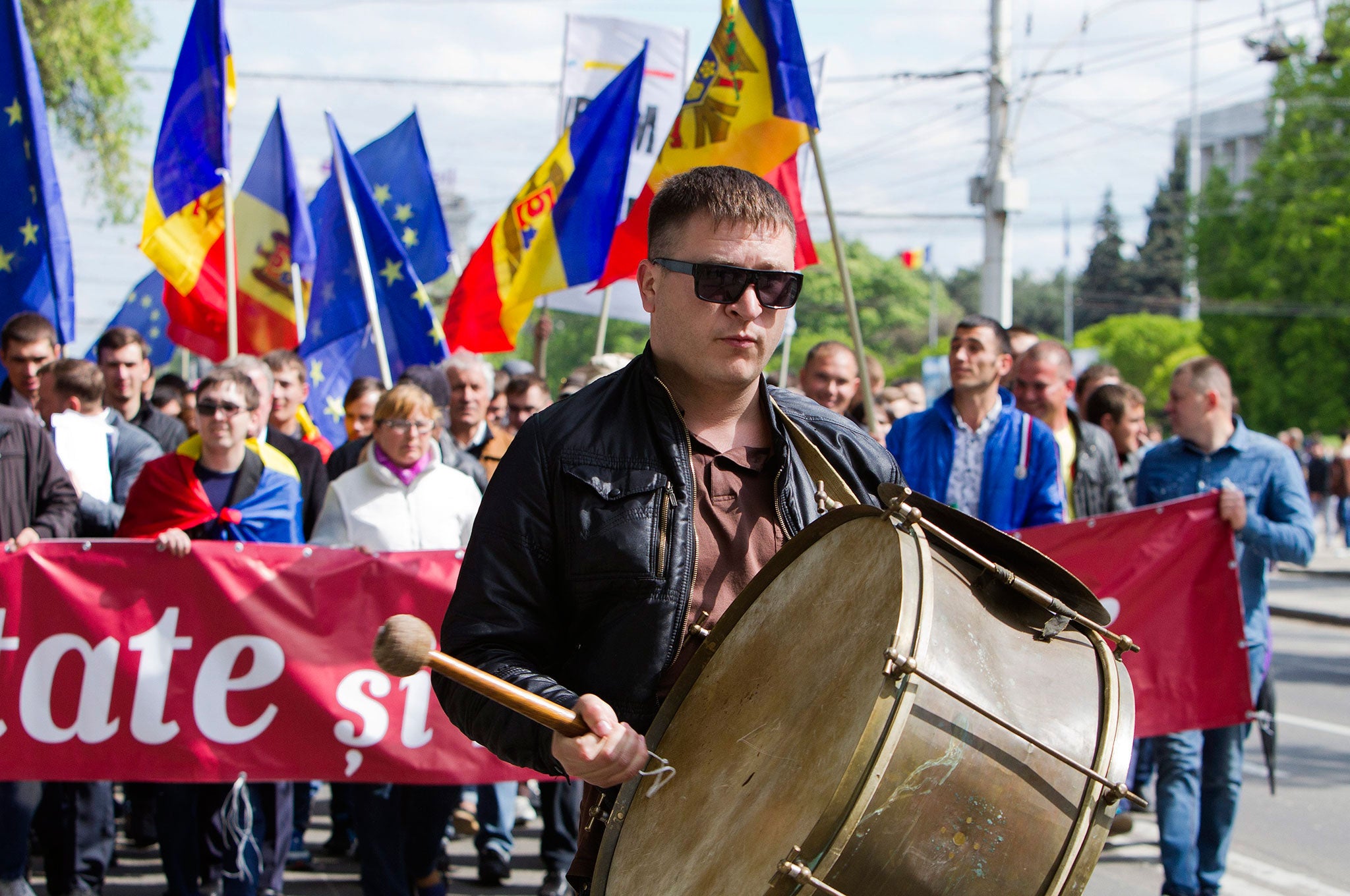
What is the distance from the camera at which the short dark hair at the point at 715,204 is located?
7.66ft

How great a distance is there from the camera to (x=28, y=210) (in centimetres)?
731

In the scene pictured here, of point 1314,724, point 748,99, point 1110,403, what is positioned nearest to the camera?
point 748,99

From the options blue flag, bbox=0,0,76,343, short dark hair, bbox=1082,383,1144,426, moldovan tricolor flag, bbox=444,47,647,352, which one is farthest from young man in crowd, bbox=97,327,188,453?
short dark hair, bbox=1082,383,1144,426

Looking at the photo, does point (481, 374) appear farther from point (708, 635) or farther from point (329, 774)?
point (708, 635)

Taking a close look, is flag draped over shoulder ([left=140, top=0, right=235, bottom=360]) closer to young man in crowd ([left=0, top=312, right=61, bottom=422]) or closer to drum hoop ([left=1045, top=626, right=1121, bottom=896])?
young man in crowd ([left=0, top=312, right=61, bottom=422])

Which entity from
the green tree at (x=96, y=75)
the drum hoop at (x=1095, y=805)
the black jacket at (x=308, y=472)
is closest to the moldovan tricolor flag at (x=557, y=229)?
the black jacket at (x=308, y=472)

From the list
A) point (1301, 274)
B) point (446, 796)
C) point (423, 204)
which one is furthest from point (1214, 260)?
point (446, 796)

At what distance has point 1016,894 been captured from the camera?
1.92 m

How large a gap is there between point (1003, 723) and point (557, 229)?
23.5 ft

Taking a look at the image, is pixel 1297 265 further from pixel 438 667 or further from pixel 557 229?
pixel 438 667

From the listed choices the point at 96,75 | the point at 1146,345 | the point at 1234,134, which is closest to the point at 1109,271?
the point at 1234,134

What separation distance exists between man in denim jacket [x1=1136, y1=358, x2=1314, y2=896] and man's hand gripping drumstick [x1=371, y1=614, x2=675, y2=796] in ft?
12.8

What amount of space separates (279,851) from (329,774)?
55 cm

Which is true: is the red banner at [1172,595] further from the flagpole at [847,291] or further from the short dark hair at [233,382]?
the short dark hair at [233,382]
